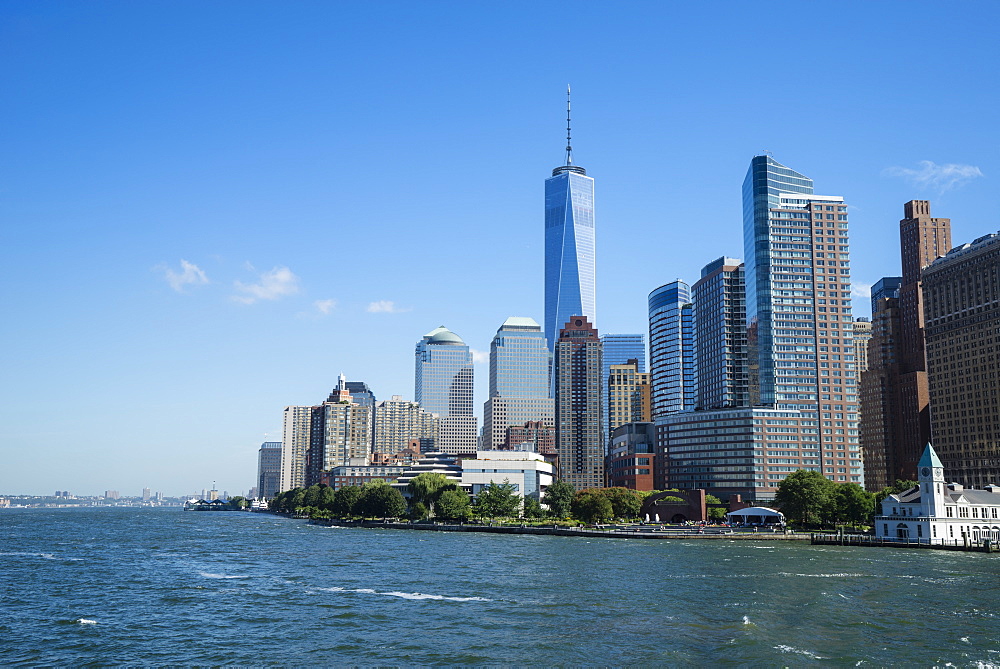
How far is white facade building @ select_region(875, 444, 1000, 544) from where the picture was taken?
16662 cm

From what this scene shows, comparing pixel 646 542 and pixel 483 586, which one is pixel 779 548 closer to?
pixel 646 542

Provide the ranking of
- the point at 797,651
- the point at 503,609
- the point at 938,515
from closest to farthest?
1. the point at 797,651
2. the point at 503,609
3. the point at 938,515

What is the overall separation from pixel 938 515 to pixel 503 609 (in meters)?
119

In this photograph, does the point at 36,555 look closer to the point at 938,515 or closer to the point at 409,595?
the point at 409,595

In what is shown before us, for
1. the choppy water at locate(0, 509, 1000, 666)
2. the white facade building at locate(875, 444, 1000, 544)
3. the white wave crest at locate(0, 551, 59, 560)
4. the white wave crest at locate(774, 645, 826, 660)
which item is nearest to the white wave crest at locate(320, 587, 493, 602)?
the choppy water at locate(0, 509, 1000, 666)

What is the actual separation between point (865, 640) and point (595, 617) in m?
22.6

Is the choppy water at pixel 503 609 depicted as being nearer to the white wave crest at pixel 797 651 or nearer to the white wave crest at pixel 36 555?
the white wave crest at pixel 797 651

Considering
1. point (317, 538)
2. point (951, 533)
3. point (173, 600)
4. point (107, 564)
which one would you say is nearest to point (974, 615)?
point (173, 600)

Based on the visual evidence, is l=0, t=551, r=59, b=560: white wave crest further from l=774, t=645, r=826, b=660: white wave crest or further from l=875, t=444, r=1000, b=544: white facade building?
l=875, t=444, r=1000, b=544: white facade building

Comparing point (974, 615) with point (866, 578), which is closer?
point (974, 615)

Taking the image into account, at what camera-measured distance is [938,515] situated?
168 meters

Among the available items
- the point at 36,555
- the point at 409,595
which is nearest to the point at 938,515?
the point at 409,595

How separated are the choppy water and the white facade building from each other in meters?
25.3

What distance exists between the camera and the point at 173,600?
301ft
